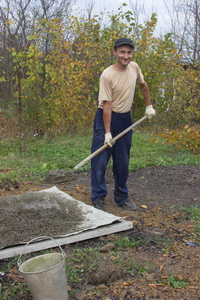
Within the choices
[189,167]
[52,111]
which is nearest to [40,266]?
[189,167]

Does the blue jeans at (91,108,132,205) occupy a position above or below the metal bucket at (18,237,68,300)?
above

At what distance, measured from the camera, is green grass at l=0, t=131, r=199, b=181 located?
664 centimetres

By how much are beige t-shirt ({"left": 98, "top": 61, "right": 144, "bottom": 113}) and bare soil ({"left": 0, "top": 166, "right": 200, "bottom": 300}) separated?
131cm

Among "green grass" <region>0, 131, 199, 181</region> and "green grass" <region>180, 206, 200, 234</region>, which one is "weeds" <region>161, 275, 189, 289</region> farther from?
"green grass" <region>0, 131, 199, 181</region>

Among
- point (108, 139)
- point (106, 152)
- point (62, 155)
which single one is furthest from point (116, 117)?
point (62, 155)

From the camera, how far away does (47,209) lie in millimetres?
3811

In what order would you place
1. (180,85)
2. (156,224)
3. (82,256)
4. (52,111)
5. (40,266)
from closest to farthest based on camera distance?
(40,266) → (82,256) → (156,224) → (52,111) → (180,85)

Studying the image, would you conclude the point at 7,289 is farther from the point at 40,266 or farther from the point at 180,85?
the point at 180,85

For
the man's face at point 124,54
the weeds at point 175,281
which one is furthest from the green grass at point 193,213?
the man's face at point 124,54

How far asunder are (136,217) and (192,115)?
7.32 metres

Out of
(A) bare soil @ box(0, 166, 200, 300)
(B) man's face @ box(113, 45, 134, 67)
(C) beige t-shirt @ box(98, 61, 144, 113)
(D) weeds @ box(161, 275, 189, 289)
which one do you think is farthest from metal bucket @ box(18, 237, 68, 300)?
(B) man's face @ box(113, 45, 134, 67)

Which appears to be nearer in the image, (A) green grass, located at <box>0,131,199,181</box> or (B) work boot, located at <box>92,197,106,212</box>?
(B) work boot, located at <box>92,197,106,212</box>

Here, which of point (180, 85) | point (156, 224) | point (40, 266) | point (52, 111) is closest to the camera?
point (40, 266)

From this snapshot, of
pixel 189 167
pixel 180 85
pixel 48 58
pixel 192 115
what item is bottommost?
pixel 189 167
